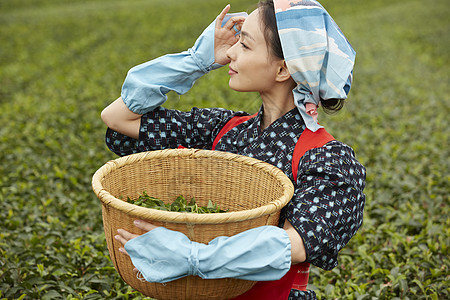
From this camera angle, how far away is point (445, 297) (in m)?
2.93

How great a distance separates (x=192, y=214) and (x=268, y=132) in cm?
65

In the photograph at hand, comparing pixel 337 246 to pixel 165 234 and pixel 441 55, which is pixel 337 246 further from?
pixel 441 55

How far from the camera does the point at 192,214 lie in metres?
1.47

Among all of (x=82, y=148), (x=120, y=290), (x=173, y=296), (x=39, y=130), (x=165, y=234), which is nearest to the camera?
(x=165, y=234)

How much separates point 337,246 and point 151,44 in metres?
9.64

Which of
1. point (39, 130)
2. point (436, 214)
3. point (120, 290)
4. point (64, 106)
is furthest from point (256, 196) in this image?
point (64, 106)

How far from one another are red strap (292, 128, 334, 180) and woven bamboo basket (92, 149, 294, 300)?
0.10m

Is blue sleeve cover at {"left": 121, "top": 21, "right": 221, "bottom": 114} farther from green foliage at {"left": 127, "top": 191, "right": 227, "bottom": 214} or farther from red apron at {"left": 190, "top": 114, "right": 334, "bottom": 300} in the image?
red apron at {"left": 190, "top": 114, "right": 334, "bottom": 300}

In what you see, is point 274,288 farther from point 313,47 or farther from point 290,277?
point 313,47

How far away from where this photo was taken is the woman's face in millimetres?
1926

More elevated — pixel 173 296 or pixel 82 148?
pixel 173 296

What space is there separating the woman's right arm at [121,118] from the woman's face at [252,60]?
0.44 meters

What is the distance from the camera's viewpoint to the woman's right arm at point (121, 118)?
82.7 inches

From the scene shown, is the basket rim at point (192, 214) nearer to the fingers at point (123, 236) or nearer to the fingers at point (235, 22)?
the fingers at point (123, 236)
